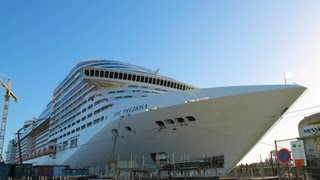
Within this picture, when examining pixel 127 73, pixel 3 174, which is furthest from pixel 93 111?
pixel 3 174

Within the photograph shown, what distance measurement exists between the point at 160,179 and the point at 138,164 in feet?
15.3

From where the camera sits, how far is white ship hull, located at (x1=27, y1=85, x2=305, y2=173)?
2117 centimetres

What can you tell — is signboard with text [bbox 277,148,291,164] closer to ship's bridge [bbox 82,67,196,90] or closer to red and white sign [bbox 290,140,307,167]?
red and white sign [bbox 290,140,307,167]

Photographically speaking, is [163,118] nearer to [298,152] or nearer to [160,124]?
[160,124]

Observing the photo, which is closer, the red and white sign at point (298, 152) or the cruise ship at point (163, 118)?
the red and white sign at point (298, 152)

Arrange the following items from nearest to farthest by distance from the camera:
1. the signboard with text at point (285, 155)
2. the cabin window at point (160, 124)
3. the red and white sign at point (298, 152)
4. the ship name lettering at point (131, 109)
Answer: the signboard with text at point (285, 155), the red and white sign at point (298, 152), the cabin window at point (160, 124), the ship name lettering at point (131, 109)

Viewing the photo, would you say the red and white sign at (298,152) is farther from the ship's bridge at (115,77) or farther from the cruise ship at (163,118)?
the ship's bridge at (115,77)

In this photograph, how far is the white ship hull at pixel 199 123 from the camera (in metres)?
21.2

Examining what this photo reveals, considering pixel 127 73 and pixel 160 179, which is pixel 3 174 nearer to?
pixel 127 73

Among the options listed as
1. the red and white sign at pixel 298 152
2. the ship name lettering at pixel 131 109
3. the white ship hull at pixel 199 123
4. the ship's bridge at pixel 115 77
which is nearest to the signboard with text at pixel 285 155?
the red and white sign at pixel 298 152

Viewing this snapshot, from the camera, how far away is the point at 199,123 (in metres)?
22.8

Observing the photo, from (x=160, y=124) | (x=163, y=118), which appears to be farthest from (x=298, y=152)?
(x=160, y=124)

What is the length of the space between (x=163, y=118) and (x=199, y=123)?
8.56ft

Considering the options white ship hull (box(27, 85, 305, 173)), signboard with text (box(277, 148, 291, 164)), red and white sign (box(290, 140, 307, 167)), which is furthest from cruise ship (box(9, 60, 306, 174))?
signboard with text (box(277, 148, 291, 164))
